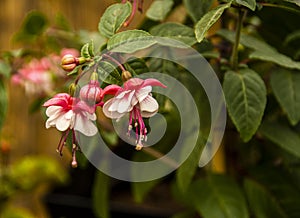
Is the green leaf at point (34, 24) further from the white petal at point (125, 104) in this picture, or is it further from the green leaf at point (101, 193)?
the white petal at point (125, 104)

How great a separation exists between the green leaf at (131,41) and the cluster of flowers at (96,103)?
0.02 meters

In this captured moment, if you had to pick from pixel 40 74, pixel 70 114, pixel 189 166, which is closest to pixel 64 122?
pixel 70 114

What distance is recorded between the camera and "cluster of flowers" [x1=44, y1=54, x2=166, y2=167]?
303 millimetres

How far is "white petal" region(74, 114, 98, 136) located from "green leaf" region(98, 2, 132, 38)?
75mm

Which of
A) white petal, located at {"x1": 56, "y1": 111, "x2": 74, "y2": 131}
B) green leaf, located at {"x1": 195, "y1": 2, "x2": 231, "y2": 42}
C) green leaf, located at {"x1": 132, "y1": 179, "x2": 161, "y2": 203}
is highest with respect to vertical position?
green leaf, located at {"x1": 195, "y1": 2, "x2": 231, "y2": 42}

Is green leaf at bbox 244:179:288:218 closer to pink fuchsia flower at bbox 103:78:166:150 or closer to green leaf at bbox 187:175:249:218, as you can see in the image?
green leaf at bbox 187:175:249:218

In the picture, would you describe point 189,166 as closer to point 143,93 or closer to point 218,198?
point 218,198

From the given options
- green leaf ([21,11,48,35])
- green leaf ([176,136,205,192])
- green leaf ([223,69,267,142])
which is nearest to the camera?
green leaf ([223,69,267,142])

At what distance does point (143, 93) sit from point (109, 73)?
0.04 m

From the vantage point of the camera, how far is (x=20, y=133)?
1.35 metres

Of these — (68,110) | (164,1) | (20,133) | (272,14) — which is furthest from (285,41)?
(20,133)

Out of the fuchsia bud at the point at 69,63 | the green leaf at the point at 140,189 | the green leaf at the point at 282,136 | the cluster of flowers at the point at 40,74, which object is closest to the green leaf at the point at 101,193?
the green leaf at the point at 140,189

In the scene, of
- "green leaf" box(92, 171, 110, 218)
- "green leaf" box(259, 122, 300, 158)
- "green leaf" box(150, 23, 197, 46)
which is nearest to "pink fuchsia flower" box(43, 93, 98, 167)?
"green leaf" box(150, 23, 197, 46)

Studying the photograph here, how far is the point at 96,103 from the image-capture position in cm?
32
